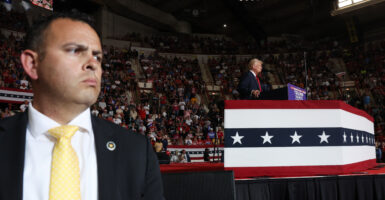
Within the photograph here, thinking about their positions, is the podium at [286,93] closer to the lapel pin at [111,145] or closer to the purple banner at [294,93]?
the purple banner at [294,93]

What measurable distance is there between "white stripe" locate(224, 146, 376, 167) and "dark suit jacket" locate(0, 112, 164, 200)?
7.51 feet

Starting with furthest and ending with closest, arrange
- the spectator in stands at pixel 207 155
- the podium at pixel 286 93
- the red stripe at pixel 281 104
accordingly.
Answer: the spectator in stands at pixel 207 155, the podium at pixel 286 93, the red stripe at pixel 281 104

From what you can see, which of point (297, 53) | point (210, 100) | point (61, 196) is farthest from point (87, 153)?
point (297, 53)

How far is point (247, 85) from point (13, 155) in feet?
14.3

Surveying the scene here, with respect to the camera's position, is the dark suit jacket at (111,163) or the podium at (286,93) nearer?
the dark suit jacket at (111,163)

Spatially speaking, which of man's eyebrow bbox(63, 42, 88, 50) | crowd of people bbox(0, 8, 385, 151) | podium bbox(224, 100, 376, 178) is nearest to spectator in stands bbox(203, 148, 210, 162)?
crowd of people bbox(0, 8, 385, 151)

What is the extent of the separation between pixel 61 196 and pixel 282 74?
860 inches

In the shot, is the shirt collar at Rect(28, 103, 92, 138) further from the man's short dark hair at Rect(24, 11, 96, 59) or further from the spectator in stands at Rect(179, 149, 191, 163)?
the spectator in stands at Rect(179, 149, 191, 163)

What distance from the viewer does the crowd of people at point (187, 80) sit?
13.4 metres

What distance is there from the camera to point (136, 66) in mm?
20812

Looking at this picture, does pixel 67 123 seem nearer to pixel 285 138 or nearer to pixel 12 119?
pixel 12 119

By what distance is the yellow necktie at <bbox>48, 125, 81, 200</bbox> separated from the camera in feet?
3.59

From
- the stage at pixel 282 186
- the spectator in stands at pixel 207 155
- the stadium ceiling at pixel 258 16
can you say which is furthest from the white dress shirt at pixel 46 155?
the stadium ceiling at pixel 258 16

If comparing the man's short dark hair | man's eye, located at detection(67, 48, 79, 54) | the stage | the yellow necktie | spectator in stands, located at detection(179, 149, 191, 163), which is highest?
the man's short dark hair
